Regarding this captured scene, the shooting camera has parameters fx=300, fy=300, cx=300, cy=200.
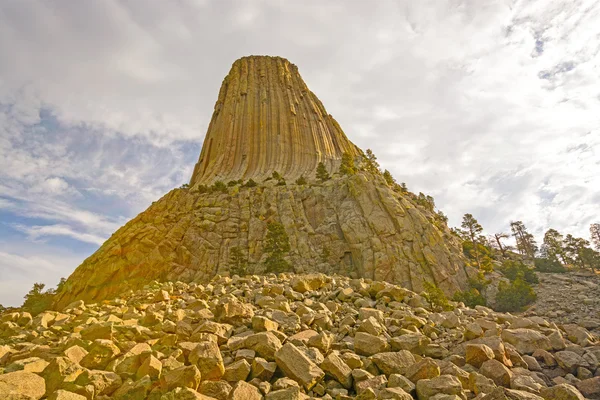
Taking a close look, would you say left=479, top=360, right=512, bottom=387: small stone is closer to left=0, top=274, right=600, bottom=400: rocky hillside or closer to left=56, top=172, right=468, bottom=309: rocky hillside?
left=0, top=274, right=600, bottom=400: rocky hillside

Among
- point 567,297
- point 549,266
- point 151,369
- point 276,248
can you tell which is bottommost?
point 151,369

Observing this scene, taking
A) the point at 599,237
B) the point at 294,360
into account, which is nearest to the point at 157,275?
the point at 294,360

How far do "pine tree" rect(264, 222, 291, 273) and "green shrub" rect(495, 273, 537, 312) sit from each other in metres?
23.5

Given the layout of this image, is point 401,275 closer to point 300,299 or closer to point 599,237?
point 300,299

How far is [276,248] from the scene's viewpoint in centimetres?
3328

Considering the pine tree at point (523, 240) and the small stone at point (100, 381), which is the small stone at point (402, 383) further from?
the pine tree at point (523, 240)

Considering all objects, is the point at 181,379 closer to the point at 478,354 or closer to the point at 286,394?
the point at 286,394

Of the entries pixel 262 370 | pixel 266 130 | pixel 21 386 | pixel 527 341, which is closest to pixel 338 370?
pixel 262 370

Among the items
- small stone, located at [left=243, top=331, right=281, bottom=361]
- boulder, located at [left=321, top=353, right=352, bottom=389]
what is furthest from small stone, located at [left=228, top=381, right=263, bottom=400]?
boulder, located at [left=321, top=353, right=352, bottom=389]

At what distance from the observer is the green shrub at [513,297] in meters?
32.4

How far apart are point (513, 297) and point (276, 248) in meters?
26.7

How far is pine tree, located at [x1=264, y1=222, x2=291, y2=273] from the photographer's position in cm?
3158

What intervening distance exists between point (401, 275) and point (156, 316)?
2802 cm

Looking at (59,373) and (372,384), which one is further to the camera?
(372,384)
